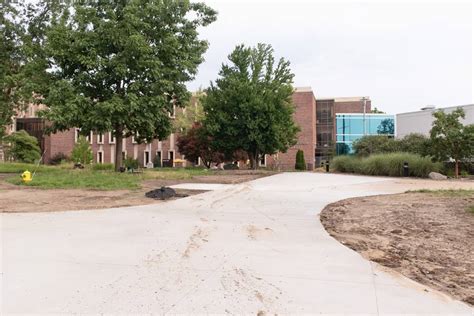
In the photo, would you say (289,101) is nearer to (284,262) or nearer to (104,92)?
(104,92)

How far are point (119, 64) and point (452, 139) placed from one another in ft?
62.2

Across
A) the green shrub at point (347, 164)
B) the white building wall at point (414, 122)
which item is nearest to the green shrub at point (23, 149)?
the green shrub at point (347, 164)

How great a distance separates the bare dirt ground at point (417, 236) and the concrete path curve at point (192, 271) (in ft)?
1.08

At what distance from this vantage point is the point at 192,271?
14.2 feet

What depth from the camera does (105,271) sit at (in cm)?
424

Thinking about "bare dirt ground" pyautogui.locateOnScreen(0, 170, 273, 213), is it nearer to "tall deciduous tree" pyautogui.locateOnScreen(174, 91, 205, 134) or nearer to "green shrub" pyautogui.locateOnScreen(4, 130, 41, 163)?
"tall deciduous tree" pyautogui.locateOnScreen(174, 91, 205, 134)

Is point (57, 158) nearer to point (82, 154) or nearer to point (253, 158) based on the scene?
point (82, 154)

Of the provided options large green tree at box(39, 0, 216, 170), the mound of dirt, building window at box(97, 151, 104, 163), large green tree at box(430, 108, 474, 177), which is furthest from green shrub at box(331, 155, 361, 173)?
building window at box(97, 151, 104, 163)

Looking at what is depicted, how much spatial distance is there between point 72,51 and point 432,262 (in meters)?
19.9

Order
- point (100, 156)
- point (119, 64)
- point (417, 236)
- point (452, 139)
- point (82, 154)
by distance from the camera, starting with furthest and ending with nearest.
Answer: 1. point (100, 156)
2. point (82, 154)
3. point (452, 139)
4. point (119, 64)
5. point (417, 236)

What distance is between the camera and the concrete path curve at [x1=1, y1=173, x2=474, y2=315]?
11.2 ft

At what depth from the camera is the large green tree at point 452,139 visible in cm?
2166

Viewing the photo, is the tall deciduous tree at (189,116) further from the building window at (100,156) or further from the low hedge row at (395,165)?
the low hedge row at (395,165)

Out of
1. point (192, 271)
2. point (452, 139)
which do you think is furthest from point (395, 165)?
point (192, 271)
